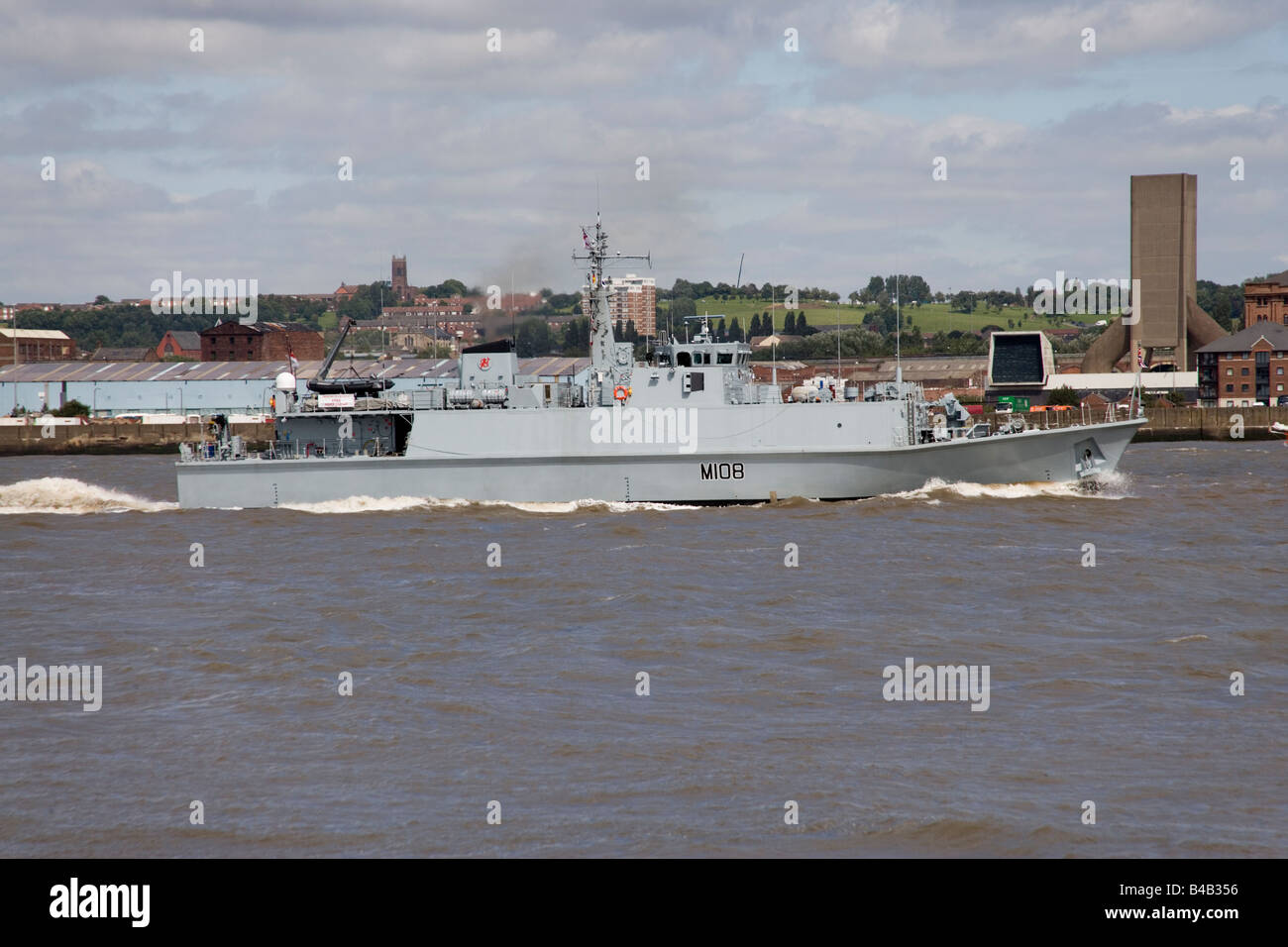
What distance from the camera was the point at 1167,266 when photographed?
334 ft

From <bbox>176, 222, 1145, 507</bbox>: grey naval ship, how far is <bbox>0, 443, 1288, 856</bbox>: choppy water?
13.8 feet

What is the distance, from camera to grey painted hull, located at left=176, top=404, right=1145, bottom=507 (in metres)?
30.2

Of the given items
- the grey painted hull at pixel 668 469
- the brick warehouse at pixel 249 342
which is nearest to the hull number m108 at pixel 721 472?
the grey painted hull at pixel 668 469

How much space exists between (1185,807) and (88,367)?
90506 millimetres

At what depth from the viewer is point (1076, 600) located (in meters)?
18.0

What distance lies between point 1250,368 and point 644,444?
69215mm

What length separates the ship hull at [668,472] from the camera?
30156 mm

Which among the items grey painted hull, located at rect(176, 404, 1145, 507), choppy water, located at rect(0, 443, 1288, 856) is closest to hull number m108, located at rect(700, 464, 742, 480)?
grey painted hull, located at rect(176, 404, 1145, 507)

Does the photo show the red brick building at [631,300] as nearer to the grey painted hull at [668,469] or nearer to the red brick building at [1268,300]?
the grey painted hull at [668,469]

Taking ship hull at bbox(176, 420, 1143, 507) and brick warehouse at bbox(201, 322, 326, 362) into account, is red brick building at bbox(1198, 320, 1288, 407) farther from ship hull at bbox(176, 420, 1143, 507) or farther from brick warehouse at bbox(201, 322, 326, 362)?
brick warehouse at bbox(201, 322, 326, 362)

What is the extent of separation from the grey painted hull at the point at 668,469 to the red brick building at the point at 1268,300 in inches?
3551

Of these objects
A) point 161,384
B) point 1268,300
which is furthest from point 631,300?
point 1268,300
